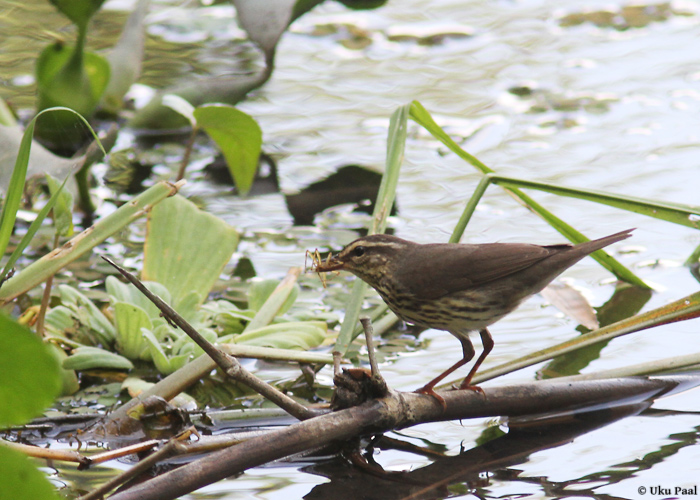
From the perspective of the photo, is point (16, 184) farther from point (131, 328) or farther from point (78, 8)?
point (78, 8)

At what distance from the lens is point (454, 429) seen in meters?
3.27

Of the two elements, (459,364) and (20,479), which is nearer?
(20,479)

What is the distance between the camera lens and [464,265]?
3.78 meters

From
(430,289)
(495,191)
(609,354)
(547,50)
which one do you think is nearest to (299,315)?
(430,289)

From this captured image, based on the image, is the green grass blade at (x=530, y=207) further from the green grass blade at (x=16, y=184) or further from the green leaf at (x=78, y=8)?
the green leaf at (x=78, y=8)

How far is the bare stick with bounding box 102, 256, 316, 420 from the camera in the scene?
2373 millimetres

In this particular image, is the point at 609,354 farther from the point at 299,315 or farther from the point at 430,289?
the point at 299,315

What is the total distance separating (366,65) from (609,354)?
4.57 m

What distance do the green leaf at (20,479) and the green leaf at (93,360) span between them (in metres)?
1.93

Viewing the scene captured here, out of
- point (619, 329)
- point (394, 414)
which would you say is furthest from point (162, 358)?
point (619, 329)

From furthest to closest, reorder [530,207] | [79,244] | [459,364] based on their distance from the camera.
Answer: [530,207]
[459,364]
[79,244]

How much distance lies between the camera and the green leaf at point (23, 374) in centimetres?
157

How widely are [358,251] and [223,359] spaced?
1341 millimetres

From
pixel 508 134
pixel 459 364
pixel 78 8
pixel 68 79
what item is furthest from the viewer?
pixel 508 134
